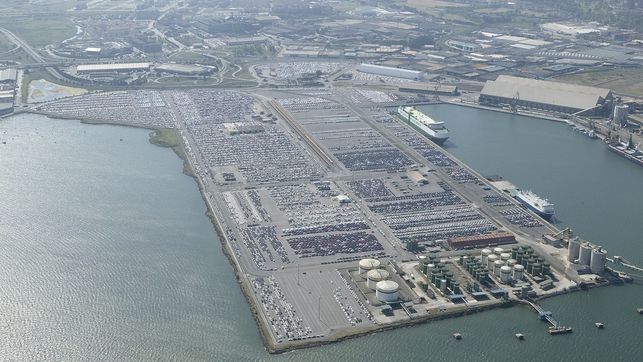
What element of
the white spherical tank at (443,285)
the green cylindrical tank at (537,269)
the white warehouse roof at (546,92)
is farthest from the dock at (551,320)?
the white warehouse roof at (546,92)

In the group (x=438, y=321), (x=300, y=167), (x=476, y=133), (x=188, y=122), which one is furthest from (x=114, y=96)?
(x=438, y=321)

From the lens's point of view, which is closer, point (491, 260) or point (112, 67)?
point (491, 260)

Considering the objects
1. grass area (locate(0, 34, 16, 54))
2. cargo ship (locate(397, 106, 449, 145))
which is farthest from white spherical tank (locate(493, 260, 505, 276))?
grass area (locate(0, 34, 16, 54))

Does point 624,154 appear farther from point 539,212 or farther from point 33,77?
point 33,77

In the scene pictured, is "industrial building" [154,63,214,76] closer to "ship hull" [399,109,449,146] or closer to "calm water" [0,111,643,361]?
"calm water" [0,111,643,361]

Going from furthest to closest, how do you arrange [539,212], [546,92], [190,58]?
[190,58] < [546,92] < [539,212]

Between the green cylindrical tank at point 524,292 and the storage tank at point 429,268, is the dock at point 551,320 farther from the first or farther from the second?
the storage tank at point 429,268

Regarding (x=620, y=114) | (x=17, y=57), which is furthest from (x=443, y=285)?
(x=17, y=57)
